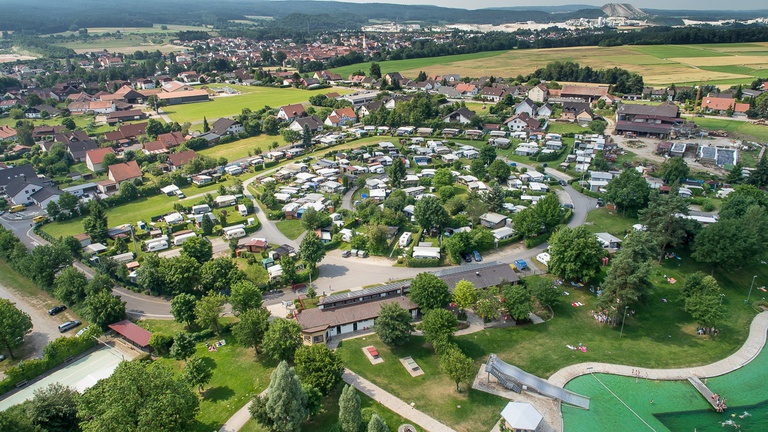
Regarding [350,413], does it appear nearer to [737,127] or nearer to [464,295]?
[464,295]

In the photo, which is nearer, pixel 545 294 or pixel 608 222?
pixel 545 294

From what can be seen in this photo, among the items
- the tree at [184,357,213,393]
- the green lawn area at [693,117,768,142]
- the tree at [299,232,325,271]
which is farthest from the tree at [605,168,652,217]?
Answer: the tree at [184,357,213,393]

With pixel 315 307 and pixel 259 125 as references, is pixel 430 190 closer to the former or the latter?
pixel 315 307

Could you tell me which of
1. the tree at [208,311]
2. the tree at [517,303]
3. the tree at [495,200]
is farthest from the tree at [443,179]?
the tree at [208,311]

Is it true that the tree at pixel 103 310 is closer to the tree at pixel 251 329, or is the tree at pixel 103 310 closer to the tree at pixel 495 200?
the tree at pixel 251 329

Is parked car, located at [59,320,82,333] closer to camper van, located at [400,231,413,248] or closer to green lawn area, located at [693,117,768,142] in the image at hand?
camper van, located at [400,231,413,248]

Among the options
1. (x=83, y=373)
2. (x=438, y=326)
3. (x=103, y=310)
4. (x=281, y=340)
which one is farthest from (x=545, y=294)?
(x=103, y=310)
